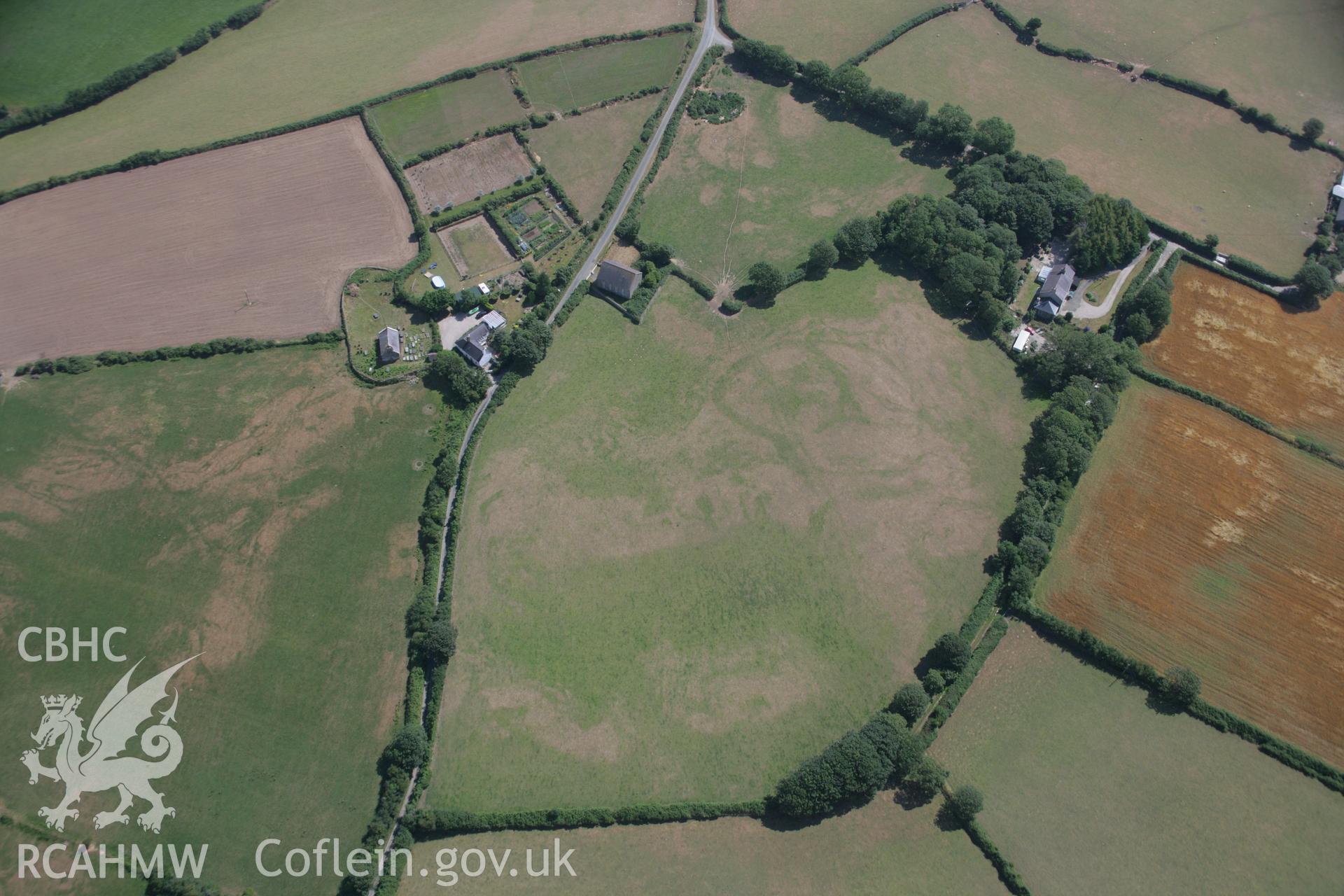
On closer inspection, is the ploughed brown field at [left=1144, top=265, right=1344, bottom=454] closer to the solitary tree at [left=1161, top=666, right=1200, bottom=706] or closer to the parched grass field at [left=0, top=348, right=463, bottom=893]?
the solitary tree at [left=1161, top=666, right=1200, bottom=706]

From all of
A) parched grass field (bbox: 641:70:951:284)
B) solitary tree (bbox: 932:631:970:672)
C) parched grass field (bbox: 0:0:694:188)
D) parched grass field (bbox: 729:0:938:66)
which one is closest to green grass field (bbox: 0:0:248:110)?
parched grass field (bbox: 0:0:694:188)

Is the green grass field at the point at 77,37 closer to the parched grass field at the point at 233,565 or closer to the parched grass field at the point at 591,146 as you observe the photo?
the parched grass field at the point at 233,565

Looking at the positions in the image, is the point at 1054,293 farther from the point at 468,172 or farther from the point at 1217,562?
the point at 468,172

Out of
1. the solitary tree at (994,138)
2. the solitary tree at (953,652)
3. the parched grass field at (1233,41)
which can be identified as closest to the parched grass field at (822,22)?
the parched grass field at (1233,41)

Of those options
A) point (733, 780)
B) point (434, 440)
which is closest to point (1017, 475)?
point (733, 780)

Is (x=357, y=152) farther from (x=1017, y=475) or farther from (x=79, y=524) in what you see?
(x=1017, y=475)
